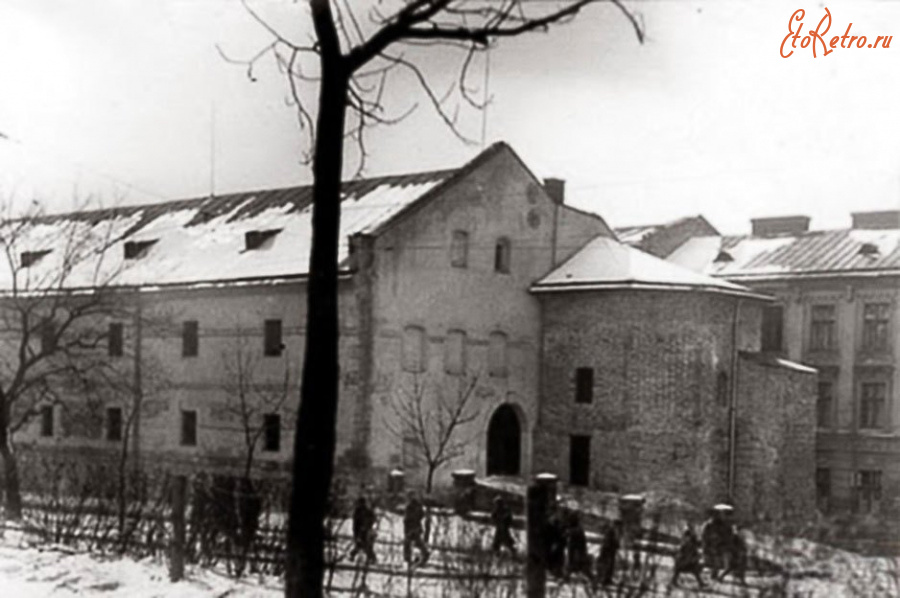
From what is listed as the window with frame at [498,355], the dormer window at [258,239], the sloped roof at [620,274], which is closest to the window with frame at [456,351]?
the window with frame at [498,355]

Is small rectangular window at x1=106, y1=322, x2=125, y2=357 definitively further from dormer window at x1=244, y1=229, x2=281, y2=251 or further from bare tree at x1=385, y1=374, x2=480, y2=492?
bare tree at x1=385, y1=374, x2=480, y2=492

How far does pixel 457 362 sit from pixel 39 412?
1877mm

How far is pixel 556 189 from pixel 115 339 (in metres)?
2.14

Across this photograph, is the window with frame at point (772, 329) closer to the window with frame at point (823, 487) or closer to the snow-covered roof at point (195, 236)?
the window with frame at point (823, 487)

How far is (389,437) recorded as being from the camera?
5.01 metres

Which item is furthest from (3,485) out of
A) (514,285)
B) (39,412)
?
(514,285)

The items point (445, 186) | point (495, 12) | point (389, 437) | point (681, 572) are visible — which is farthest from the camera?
point (389, 437)

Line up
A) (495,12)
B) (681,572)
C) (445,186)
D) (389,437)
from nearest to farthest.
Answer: (495,12), (681,572), (445,186), (389,437)

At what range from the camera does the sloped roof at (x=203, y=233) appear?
454 centimetres

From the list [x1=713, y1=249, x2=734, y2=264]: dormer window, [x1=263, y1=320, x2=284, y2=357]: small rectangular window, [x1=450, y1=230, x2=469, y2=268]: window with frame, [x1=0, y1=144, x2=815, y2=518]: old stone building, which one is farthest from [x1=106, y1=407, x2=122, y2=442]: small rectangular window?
[x1=713, y1=249, x2=734, y2=264]: dormer window

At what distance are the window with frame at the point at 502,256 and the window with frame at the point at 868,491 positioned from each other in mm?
1755

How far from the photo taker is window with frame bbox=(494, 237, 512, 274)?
17.7 ft

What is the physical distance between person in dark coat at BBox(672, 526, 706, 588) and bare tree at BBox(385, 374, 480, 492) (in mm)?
1279

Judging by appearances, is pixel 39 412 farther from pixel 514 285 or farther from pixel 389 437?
pixel 514 285
